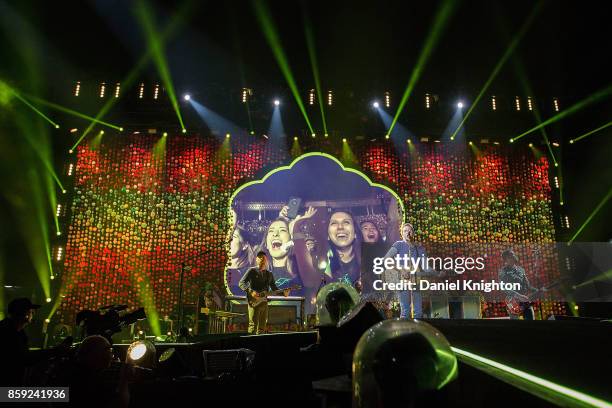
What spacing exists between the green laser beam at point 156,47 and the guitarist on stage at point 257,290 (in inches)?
178

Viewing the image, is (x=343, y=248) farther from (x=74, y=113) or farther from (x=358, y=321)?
(x=358, y=321)

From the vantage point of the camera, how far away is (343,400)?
1357 millimetres

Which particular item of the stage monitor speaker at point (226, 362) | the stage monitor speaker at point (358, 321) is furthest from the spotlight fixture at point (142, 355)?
the stage monitor speaker at point (358, 321)

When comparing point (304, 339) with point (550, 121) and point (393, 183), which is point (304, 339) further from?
point (550, 121)

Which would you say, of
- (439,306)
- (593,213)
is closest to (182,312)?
(439,306)

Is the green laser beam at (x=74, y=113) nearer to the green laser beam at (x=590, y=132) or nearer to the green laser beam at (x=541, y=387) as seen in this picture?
the green laser beam at (x=541, y=387)

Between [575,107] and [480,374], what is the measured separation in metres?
10.2

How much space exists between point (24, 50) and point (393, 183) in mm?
8094

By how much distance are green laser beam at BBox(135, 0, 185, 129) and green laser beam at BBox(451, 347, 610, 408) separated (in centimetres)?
731

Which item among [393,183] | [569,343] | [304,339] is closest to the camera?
[569,343]

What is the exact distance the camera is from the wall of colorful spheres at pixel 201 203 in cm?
881

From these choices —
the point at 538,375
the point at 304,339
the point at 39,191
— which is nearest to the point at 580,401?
the point at 538,375

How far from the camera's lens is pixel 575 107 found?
9.12m

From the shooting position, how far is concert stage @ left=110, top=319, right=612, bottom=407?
0.95 m
